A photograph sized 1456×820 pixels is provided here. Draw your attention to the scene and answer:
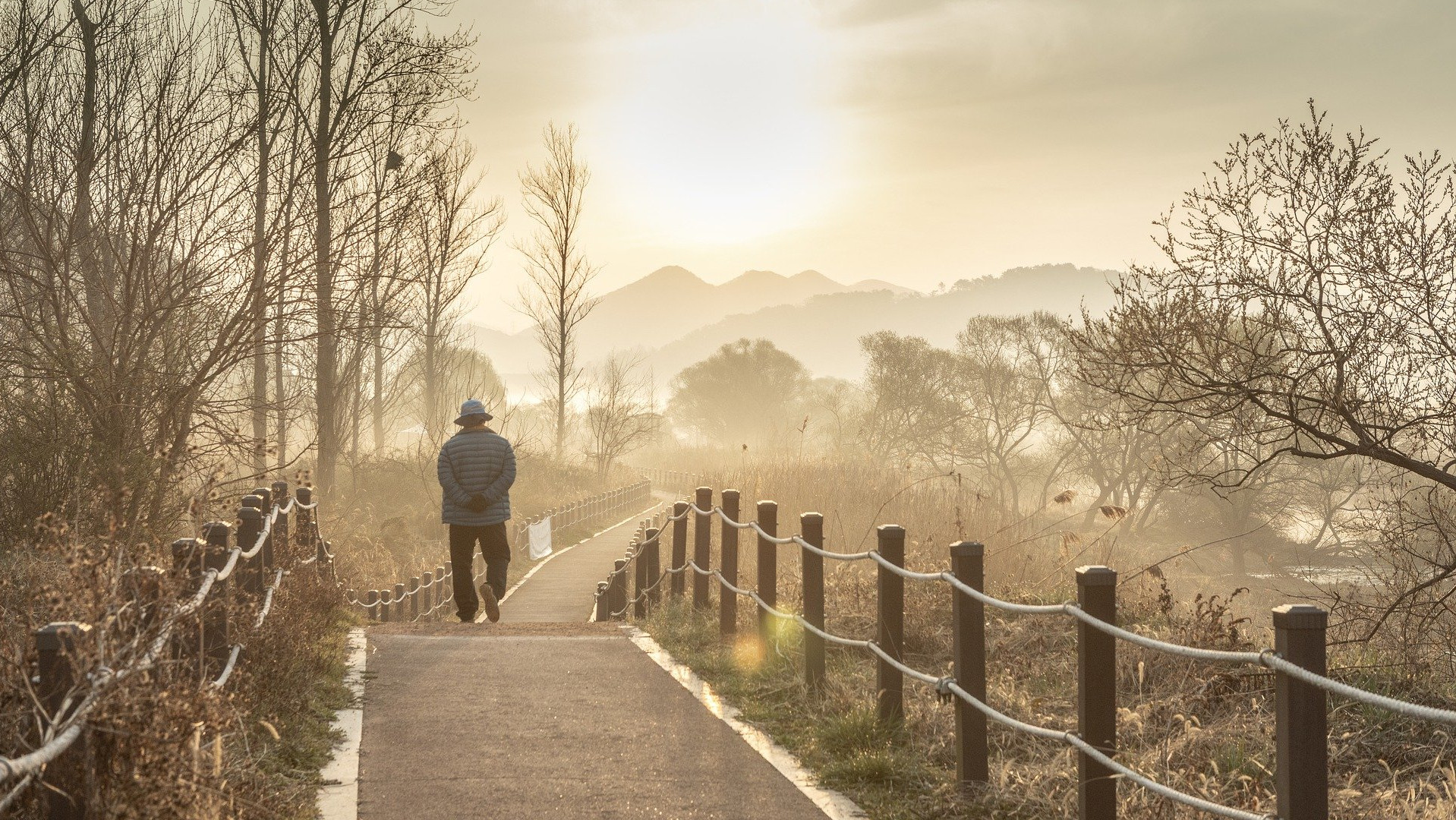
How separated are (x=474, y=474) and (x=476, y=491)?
0.17 meters

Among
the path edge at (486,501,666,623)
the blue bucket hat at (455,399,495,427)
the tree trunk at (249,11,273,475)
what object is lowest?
the path edge at (486,501,666,623)

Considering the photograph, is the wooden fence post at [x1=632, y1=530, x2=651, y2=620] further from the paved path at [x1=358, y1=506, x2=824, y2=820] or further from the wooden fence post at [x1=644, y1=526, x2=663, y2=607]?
the paved path at [x1=358, y1=506, x2=824, y2=820]

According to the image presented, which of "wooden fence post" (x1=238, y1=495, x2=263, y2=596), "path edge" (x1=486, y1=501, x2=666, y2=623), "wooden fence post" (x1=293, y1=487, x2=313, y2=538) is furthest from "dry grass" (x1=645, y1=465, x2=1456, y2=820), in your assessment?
"path edge" (x1=486, y1=501, x2=666, y2=623)

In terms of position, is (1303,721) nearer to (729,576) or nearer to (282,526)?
(729,576)

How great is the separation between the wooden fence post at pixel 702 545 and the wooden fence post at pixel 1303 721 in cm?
718

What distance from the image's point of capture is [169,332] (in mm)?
10180

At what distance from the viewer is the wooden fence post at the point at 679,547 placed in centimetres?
1192

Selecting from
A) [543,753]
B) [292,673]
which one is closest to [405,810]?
[543,753]

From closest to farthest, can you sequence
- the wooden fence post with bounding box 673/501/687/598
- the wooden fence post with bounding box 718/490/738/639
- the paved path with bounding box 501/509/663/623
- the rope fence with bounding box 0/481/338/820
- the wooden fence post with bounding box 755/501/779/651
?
the rope fence with bounding box 0/481/338/820, the wooden fence post with bounding box 755/501/779/651, the wooden fence post with bounding box 718/490/738/639, the wooden fence post with bounding box 673/501/687/598, the paved path with bounding box 501/509/663/623

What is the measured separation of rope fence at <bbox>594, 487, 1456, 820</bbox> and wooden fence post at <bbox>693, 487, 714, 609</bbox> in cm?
3

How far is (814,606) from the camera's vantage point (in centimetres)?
714

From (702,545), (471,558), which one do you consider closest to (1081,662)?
(702,545)

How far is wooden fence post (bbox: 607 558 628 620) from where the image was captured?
16.5 meters

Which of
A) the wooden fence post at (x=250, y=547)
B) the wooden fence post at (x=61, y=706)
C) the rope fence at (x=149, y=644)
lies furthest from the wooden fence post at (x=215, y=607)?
the wooden fence post at (x=61, y=706)
